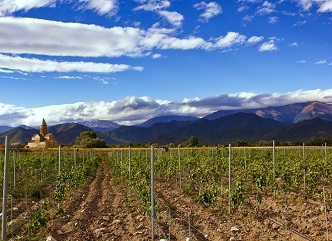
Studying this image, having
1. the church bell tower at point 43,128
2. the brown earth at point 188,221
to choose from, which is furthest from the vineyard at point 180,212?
the church bell tower at point 43,128

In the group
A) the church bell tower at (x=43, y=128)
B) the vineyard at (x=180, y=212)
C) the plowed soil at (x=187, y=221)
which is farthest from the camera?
the church bell tower at (x=43, y=128)

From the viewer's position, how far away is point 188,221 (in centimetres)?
927

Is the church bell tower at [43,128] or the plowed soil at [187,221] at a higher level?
the church bell tower at [43,128]

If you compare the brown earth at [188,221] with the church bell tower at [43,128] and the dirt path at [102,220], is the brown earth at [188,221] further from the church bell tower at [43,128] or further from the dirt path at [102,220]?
the church bell tower at [43,128]

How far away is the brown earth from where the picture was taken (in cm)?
965

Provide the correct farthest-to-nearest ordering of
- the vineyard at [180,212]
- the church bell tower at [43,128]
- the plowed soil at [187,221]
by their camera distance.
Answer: the church bell tower at [43,128] < the vineyard at [180,212] < the plowed soil at [187,221]

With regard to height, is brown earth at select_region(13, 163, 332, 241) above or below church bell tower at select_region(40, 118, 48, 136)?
below

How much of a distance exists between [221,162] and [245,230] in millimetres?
9854

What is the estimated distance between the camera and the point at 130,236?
383 inches

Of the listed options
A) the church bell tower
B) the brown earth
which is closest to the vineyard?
the brown earth

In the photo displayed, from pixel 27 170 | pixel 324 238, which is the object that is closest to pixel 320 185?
pixel 324 238

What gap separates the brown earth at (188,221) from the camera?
965cm

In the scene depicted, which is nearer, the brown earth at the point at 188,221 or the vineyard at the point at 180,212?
the brown earth at the point at 188,221

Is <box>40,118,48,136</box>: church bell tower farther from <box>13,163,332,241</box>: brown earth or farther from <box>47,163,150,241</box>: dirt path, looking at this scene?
<box>13,163,332,241</box>: brown earth
